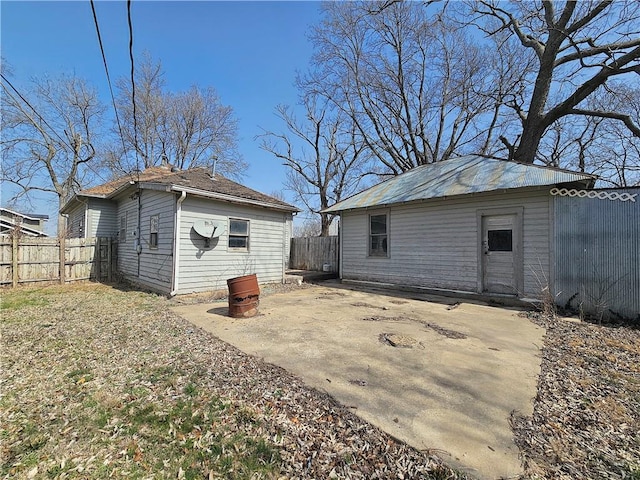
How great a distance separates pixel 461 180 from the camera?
836 centimetres

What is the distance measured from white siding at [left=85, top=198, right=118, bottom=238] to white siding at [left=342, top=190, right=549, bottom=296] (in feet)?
35.1

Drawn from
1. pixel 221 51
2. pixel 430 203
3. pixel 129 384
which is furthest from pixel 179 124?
pixel 129 384

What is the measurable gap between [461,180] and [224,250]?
712 cm

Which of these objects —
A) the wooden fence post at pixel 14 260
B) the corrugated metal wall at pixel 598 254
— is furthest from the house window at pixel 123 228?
the corrugated metal wall at pixel 598 254

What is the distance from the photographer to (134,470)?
1.92 metres

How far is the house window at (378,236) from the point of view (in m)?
9.88

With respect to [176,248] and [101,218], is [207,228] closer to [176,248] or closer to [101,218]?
[176,248]

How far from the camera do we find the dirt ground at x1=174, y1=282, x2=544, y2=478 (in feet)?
7.33

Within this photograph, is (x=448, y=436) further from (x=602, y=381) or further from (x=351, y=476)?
(x=602, y=381)

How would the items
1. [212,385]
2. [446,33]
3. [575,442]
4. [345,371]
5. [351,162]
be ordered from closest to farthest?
[575,442] → [212,385] → [345,371] → [446,33] → [351,162]

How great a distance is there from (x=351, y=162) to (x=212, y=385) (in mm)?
21420

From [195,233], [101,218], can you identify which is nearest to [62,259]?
[101,218]

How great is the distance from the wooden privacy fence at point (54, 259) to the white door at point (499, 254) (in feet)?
42.0

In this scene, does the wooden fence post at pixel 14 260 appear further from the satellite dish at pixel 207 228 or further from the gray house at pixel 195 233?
the satellite dish at pixel 207 228
